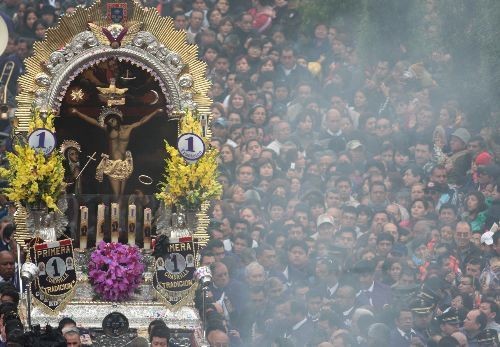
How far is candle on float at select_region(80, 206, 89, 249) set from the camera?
2472 cm

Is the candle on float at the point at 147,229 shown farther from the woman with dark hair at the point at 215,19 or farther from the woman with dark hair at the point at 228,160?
the woman with dark hair at the point at 215,19

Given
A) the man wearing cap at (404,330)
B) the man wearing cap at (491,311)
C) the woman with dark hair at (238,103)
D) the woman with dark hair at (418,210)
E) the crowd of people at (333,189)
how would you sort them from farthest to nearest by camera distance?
the woman with dark hair at (238,103) → the woman with dark hair at (418,210) → the crowd of people at (333,189) → the man wearing cap at (491,311) → the man wearing cap at (404,330)

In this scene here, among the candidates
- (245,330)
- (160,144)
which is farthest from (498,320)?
(160,144)

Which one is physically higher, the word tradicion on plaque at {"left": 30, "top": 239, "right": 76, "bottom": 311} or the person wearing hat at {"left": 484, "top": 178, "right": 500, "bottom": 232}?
the person wearing hat at {"left": 484, "top": 178, "right": 500, "bottom": 232}

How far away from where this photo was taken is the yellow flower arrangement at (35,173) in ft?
79.4

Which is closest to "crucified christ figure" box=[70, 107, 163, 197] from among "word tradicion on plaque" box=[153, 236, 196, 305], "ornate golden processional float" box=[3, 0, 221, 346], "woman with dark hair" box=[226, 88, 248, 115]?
"ornate golden processional float" box=[3, 0, 221, 346]

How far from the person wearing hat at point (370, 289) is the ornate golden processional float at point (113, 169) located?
243 cm

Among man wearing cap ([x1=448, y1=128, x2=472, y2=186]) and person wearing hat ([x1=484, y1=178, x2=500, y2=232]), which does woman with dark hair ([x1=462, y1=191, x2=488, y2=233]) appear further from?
man wearing cap ([x1=448, y1=128, x2=472, y2=186])

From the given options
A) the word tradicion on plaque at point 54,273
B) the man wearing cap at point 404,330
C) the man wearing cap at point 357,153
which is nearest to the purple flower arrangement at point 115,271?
the word tradicion on plaque at point 54,273

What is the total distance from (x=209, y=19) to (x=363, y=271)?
8.02 m

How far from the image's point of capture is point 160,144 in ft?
81.6

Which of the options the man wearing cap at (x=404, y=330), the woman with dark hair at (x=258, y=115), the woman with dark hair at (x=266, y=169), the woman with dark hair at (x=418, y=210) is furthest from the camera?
the woman with dark hair at (x=258, y=115)

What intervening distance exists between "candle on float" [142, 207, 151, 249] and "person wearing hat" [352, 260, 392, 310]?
2.99 m

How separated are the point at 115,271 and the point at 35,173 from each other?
5.12 feet
